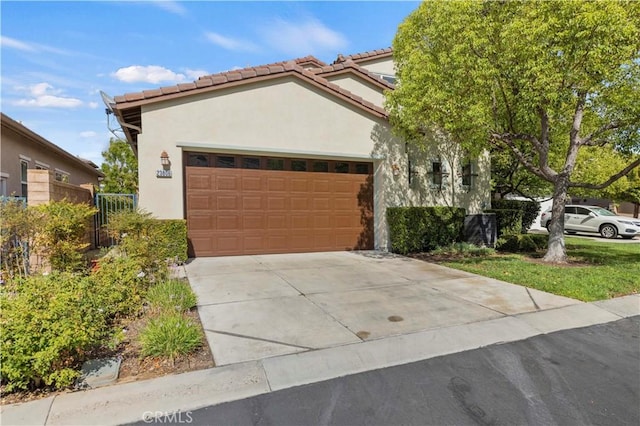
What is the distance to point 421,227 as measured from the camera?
36.1ft

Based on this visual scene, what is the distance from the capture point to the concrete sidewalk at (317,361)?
2.77 meters

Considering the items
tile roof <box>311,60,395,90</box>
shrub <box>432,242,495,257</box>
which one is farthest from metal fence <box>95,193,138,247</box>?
shrub <box>432,242,495,257</box>

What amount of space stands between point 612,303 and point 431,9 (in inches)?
294

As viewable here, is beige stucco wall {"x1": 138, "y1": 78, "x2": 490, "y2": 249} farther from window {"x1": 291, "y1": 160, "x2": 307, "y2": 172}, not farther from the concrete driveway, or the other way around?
the concrete driveway

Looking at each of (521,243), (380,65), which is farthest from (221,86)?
(521,243)

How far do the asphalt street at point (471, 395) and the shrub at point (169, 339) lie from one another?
964mm

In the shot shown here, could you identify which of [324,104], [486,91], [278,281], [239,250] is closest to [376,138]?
[324,104]

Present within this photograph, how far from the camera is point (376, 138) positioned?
1116cm

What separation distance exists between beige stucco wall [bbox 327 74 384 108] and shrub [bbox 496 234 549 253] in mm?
6660

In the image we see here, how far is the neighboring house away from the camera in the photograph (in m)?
8.84

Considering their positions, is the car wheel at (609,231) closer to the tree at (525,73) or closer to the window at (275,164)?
the tree at (525,73)

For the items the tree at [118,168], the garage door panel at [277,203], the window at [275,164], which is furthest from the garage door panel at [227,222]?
the tree at [118,168]

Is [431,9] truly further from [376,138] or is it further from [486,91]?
[376,138]

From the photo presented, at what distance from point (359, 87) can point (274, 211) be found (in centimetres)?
634
